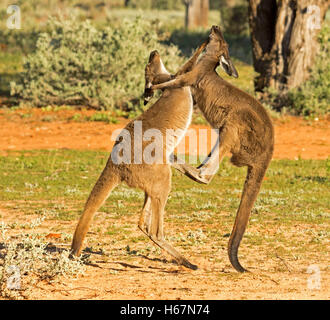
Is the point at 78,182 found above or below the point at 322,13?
below

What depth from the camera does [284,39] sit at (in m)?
16.8

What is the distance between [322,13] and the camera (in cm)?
1694

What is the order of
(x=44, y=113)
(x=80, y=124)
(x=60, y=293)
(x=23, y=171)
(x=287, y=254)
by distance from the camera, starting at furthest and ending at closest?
1. (x=44, y=113)
2. (x=80, y=124)
3. (x=23, y=171)
4. (x=287, y=254)
5. (x=60, y=293)

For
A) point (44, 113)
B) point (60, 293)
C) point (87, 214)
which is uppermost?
point (87, 214)

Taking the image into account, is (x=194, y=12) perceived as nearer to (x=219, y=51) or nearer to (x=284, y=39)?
(x=284, y=39)

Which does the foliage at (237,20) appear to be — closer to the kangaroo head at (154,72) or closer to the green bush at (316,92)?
the green bush at (316,92)

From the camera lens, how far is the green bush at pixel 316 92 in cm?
1625

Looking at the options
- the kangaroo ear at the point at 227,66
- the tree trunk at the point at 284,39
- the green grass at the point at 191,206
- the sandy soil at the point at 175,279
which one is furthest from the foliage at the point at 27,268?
the tree trunk at the point at 284,39

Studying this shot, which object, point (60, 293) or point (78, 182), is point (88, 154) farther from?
point (60, 293)

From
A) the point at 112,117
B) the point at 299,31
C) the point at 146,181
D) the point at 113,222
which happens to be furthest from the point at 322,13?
the point at 146,181

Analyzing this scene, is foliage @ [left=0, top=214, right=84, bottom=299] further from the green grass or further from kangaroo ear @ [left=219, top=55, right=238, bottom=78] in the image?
kangaroo ear @ [left=219, top=55, right=238, bottom=78]

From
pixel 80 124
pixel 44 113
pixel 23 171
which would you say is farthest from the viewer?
pixel 44 113

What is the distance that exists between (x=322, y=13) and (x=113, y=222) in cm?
1074

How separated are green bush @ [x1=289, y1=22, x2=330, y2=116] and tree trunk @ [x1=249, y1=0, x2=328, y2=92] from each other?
8.9 inches
